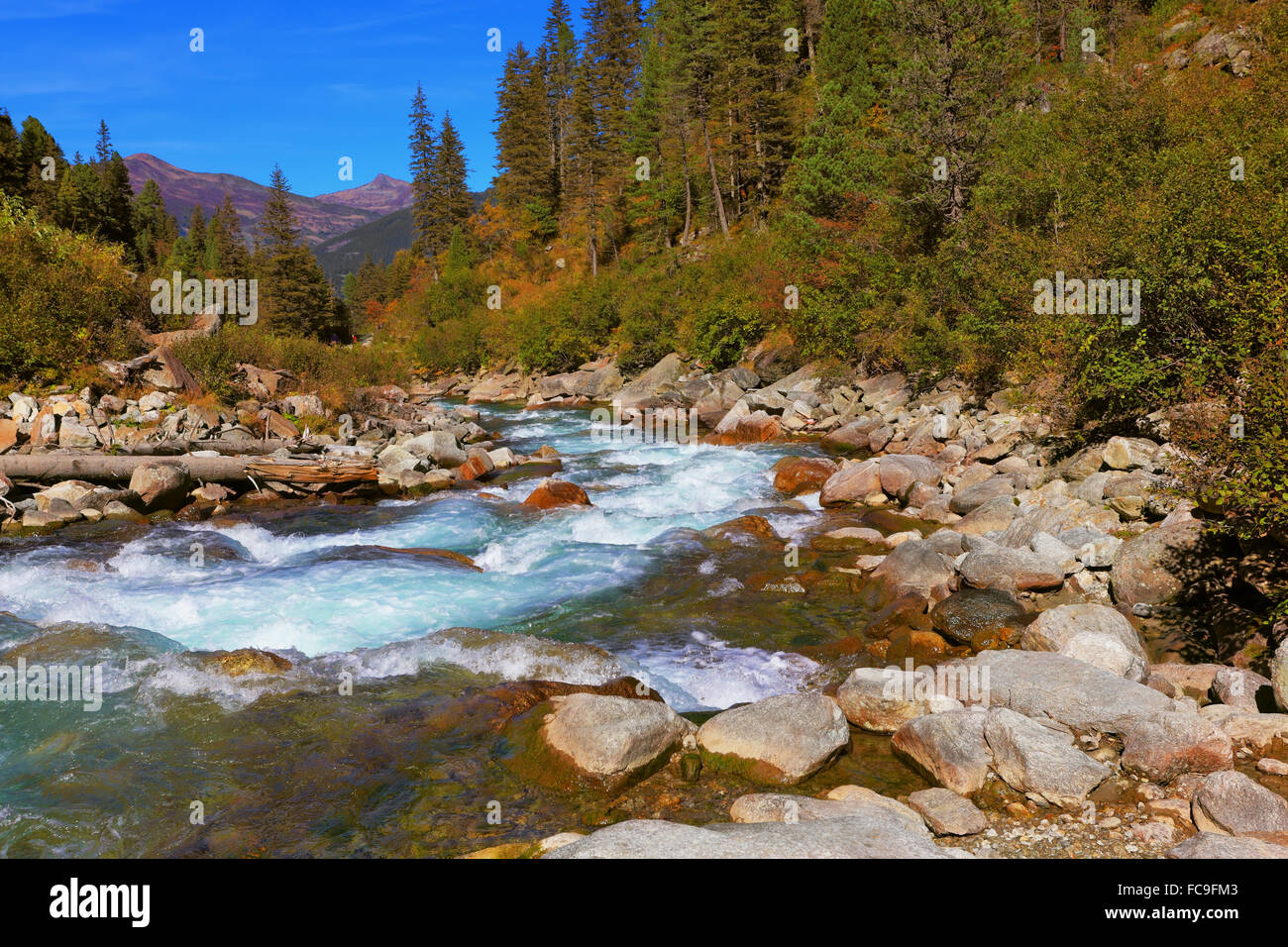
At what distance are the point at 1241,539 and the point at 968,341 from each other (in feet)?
45.7

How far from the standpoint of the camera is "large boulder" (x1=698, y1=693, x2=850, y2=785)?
6.76 meters

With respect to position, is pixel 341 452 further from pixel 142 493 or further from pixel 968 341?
pixel 968 341

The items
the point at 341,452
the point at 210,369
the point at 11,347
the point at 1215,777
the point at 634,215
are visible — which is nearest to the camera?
the point at 1215,777

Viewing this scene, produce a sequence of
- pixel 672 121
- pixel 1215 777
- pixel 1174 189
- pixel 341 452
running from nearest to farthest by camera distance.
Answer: pixel 1215 777 → pixel 1174 189 → pixel 341 452 → pixel 672 121

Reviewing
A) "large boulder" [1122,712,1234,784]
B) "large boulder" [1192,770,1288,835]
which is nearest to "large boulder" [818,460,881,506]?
"large boulder" [1122,712,1234,784]

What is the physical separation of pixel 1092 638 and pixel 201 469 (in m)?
18.1

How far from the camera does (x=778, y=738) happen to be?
6914 millimetres

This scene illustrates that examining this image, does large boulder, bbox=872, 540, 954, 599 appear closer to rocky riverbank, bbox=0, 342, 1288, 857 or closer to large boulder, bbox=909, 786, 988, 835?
rocky riverbank, bbox=0, 342, 1288, 857

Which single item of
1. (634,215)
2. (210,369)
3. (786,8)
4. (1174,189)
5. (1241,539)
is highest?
(786,8)

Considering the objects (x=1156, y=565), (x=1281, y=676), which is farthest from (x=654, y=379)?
(x=1281, y=676)

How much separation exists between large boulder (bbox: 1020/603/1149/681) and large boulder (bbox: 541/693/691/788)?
458 centimetres

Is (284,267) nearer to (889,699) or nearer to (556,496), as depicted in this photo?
(556,496)

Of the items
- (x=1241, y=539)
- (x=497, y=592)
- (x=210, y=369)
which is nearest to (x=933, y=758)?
(x=1241, y=539)

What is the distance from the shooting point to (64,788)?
6.48 m
